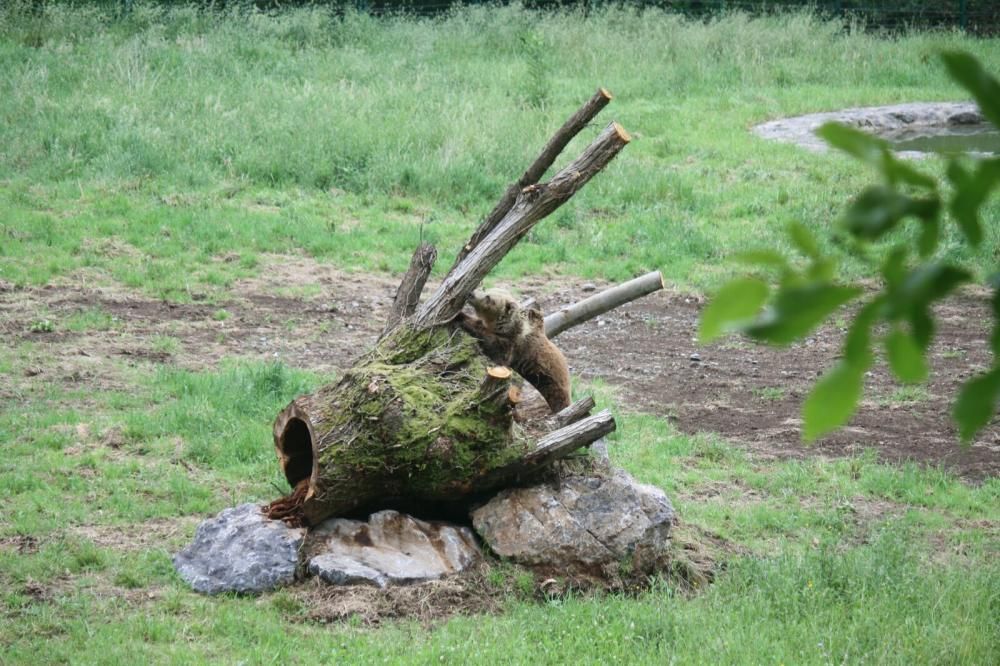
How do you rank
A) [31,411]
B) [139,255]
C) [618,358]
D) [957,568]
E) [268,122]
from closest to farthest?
1. [957,568]
2. [31,411]
3. [618,358]
4. [139,255]
5. [268,122]

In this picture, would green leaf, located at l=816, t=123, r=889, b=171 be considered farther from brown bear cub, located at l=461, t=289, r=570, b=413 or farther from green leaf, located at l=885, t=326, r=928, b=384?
brown bear cub, located at l=461, t=289, r=570, b=413

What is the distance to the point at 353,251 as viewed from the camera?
39.0 feet

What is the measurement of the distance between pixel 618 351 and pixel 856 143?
29.5 ft

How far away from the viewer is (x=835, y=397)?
1.00 m

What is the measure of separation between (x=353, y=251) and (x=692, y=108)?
8.53 m

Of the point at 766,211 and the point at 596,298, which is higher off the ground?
the point at 596,298

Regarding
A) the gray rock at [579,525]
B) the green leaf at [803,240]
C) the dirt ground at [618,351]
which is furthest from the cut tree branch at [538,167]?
the green leaf at [803,240]

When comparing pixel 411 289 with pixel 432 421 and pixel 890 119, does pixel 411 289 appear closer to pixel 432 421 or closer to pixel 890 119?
pixel 432 421

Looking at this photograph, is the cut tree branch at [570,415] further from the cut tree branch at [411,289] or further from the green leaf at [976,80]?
the green leaf at [976,80]

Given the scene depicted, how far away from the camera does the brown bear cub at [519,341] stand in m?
6.30

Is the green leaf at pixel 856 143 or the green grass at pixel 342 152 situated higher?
the green leaf at pixel 856 143

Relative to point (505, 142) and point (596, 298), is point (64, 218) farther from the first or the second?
point (596, 298)

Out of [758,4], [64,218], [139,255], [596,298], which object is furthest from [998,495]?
[758,4]

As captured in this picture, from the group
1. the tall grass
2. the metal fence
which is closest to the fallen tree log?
the tall grass
